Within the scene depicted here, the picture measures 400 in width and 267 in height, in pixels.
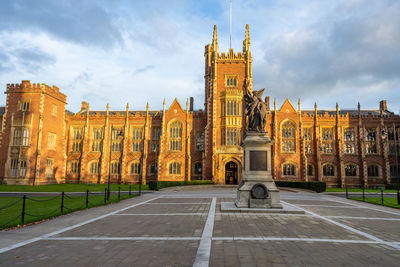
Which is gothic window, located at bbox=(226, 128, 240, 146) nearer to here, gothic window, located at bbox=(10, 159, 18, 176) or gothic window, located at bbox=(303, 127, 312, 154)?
gothic window, located at bbox=(303, 127, 312, 154)

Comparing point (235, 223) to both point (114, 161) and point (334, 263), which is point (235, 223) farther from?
point (114, 161)

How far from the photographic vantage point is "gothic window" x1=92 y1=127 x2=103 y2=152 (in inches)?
1871

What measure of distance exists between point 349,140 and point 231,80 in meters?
23.6

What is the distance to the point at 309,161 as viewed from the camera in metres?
44.4

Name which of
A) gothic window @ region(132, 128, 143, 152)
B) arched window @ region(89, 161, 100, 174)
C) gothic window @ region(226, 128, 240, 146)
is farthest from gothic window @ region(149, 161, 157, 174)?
gothic window @ region(226, 128, 240, 146)

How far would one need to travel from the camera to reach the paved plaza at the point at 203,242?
548 cm

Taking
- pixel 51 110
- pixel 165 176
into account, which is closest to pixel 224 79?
pixel 165 176

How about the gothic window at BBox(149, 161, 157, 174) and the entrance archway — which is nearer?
the entrance archway

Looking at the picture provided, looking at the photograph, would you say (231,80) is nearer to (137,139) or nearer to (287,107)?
(287,107)

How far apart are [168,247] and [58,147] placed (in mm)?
42807

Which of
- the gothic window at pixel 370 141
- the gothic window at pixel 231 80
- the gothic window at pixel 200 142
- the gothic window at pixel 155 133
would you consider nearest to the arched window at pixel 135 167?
the gothic window at pixel 155 133

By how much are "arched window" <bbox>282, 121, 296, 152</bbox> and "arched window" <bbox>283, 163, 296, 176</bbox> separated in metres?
2.72

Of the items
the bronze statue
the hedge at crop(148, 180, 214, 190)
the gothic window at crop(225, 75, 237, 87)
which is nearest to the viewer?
the bronze statue

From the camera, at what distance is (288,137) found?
45.0 metres
